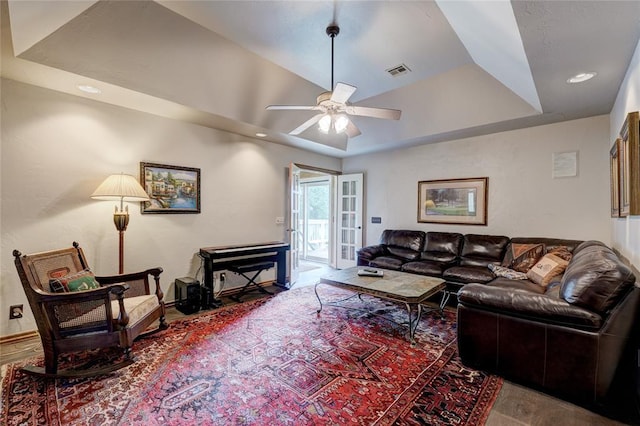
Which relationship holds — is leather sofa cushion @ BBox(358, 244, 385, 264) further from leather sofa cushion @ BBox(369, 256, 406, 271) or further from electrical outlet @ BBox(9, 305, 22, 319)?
electrical outlet @ BBox(9, 305, 22, 319)

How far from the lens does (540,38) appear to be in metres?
1.87

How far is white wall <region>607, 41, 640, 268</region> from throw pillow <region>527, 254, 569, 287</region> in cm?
50

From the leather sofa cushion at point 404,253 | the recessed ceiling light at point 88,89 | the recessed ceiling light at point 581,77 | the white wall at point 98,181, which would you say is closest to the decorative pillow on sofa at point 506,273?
the leather sofa cushion at point 404,253

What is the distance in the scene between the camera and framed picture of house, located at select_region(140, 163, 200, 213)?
3.55 metres

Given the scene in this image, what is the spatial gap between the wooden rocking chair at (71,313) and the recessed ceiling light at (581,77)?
430cm

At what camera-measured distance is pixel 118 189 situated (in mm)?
2941

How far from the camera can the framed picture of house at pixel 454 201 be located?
4488mm

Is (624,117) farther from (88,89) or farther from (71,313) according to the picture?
(88,89)

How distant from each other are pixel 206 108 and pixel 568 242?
16.2ft

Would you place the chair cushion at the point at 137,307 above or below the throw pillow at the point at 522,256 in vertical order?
below

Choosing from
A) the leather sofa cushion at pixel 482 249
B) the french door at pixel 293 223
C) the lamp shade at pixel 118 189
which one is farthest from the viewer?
the french door at pixel 293 223

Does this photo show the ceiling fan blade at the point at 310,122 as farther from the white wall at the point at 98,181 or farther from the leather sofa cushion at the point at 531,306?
the leather sofa cushion at the point at 531,306

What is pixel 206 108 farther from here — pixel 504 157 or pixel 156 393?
pixel 504 157

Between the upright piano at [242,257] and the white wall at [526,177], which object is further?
the upright piano at [242,257]
